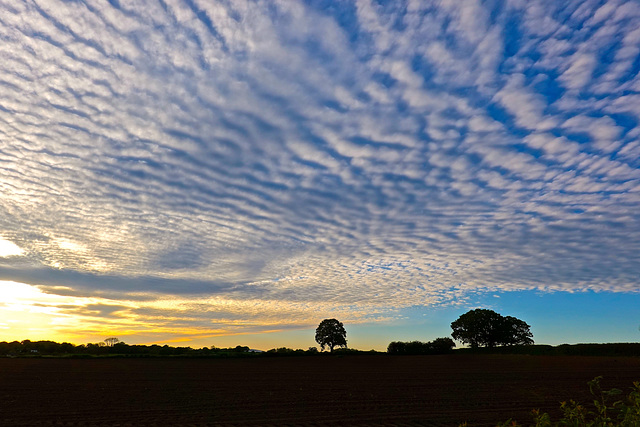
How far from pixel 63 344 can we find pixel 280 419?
141567 mm

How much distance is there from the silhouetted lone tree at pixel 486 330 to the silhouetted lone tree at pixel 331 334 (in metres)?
36.4

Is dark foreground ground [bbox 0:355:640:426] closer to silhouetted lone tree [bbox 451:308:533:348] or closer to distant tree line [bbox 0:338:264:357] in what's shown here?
distant tree line [bbox 0:338:264:357]

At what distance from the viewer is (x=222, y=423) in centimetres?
1925

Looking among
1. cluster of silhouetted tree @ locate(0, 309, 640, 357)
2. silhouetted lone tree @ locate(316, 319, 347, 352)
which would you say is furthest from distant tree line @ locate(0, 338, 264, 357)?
silhouetted lone tree @ locate(316, 319, 347, 352)

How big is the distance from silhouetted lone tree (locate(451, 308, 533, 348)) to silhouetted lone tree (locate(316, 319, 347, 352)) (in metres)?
36.4

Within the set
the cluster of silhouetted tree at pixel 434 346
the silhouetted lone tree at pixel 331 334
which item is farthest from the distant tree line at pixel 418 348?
the silhouetted lone tree at pixel 331 334

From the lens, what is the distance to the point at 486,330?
419ft

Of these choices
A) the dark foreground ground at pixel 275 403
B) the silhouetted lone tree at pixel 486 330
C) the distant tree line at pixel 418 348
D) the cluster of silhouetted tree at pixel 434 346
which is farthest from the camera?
the silhouetted lone tree at pixel 486 330

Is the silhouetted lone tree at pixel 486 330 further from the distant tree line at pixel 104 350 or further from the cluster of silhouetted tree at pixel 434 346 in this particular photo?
the distant tree line at pixel 104 350

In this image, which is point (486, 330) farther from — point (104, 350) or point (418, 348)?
point (104, 350)

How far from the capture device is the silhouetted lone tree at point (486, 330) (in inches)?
5027

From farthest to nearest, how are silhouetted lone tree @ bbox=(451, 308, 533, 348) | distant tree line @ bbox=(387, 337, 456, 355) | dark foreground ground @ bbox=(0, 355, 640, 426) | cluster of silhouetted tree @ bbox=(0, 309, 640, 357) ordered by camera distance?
silhouetted lone tree @ bbox=(451, 308, 533, 348), distant tree line @ bbox=(387, 337, 456, 355), cluster of silhouetted tree @ bbox=(0, 309, 640, 357), dark foreground ground @ bbox=(0, 355, 640, 426)

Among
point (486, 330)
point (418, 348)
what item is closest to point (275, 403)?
point (418, 348)

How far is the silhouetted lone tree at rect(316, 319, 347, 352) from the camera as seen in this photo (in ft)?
482
